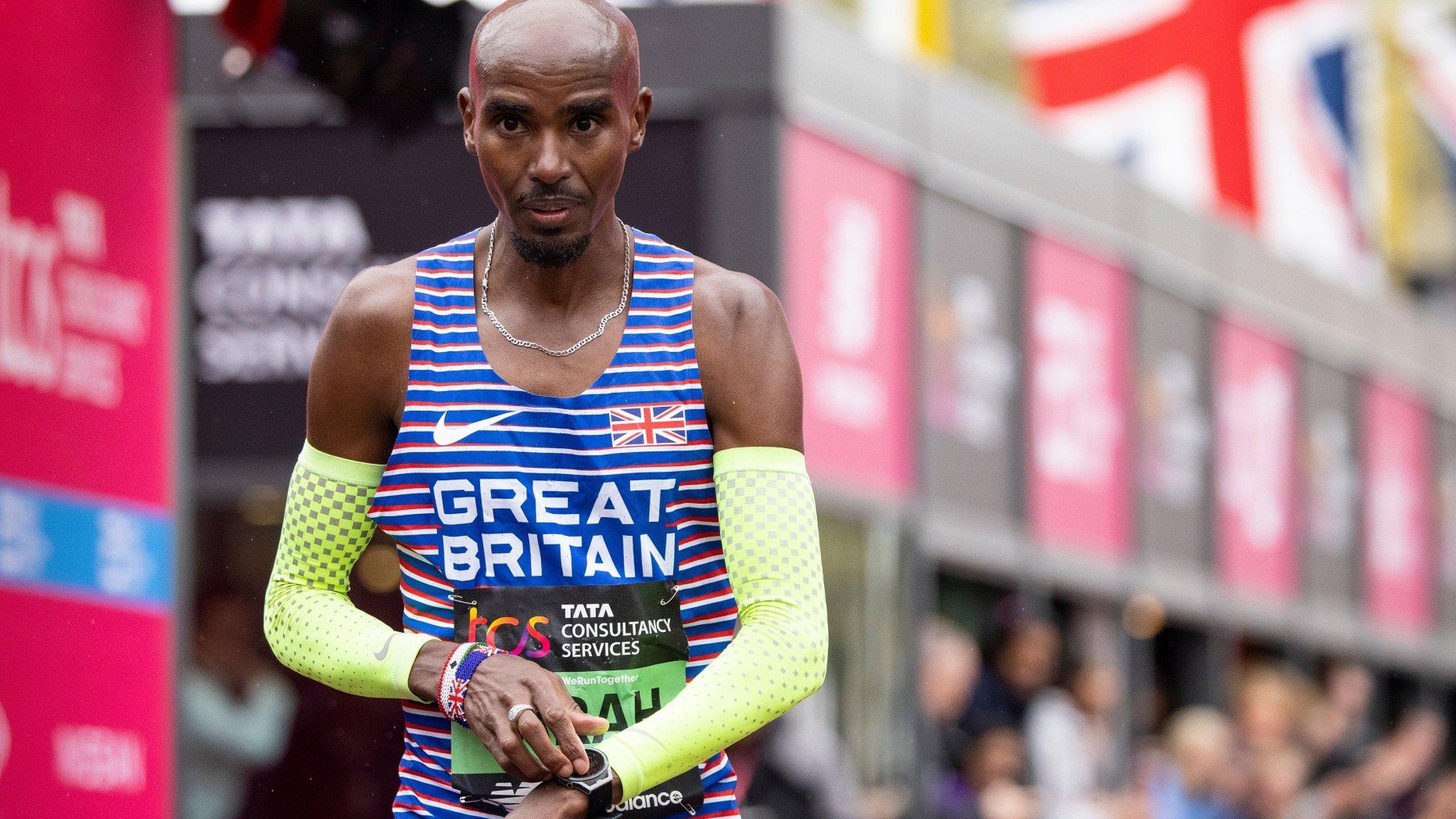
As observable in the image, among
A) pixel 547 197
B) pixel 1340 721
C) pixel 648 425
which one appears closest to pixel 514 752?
pixel 648 425

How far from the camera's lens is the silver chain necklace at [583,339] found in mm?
2953

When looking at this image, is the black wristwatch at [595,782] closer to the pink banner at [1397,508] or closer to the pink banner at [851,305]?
the pink banner at [851,305]

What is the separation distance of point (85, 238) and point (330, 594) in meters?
2.27

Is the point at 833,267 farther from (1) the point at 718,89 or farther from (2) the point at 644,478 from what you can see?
(2) the point at 644,478

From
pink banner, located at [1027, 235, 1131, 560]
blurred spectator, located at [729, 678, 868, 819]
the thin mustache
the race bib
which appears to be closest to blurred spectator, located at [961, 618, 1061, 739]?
blurred spectator, located at [729, 678, 868, 819]

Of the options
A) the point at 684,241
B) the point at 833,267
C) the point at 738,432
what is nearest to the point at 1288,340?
the point at 833,267

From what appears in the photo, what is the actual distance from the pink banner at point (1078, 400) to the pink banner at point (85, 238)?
409 inches

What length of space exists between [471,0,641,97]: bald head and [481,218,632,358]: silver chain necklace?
23 centimetres

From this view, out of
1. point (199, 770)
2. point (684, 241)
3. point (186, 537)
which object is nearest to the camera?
point (684, 241)

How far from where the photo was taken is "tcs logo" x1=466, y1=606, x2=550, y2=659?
2920 mm

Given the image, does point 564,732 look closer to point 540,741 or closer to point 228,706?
point 540,741

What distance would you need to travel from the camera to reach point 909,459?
1352 cm

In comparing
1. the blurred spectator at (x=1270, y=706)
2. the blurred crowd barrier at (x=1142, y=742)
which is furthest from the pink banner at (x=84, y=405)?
the blurred spectator at (x=1270, y=706)

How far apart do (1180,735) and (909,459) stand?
2.24 m
